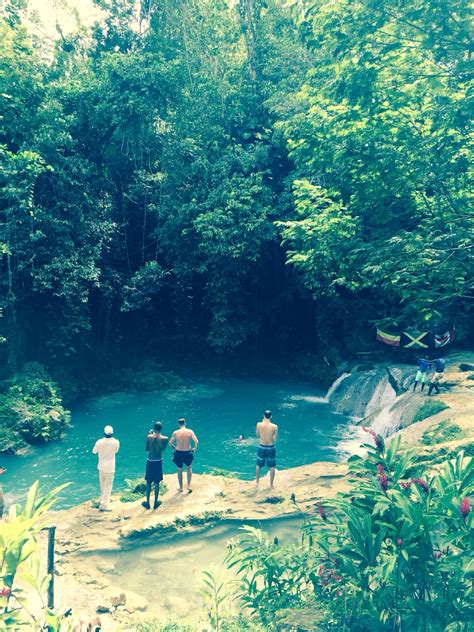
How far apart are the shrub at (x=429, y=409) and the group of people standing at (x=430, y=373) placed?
45.5 inches

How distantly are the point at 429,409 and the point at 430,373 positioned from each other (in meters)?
2.97

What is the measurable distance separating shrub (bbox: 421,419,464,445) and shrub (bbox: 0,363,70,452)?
1072 centimetres

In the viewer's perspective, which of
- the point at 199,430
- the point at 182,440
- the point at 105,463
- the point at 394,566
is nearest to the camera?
the point at 394,566

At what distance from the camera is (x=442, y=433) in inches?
439

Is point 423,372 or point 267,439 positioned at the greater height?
point 423,372

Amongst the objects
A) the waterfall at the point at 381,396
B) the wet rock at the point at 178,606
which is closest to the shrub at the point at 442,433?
the waterfall at the point at 381,396

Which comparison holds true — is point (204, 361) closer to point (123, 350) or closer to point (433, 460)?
point (123, 350)

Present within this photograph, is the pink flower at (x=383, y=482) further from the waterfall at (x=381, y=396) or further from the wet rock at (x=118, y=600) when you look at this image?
the waterfall at (x=381, y=396)

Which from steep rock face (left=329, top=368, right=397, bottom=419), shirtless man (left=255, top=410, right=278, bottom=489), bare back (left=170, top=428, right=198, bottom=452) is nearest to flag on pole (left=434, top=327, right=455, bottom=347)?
steep rock face (left=329, top=368, right=397, bottom=419)

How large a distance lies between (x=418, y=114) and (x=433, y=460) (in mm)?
5894

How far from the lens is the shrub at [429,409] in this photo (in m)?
13.4

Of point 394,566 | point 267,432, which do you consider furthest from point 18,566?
point 267,432

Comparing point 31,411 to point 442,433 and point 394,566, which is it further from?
point 394,566

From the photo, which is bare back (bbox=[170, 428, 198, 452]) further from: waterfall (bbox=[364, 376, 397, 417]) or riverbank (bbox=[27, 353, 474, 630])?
waterfall (bbox=[364, 376, 397, 417])
